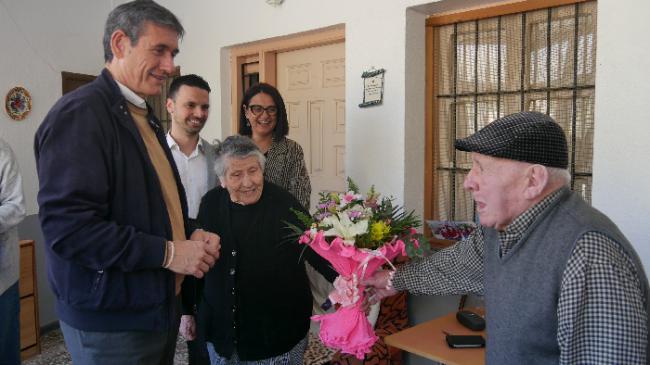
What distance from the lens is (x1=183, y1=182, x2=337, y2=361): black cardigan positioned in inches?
83.6

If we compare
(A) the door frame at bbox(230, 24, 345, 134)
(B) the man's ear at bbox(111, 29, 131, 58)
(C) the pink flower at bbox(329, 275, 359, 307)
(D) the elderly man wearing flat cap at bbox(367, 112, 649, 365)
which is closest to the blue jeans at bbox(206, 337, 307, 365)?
(C) the pink flower at bbox(329, 275, 359, 307)

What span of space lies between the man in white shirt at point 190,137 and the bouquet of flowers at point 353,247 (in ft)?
3.07

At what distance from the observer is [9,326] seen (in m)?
2.99

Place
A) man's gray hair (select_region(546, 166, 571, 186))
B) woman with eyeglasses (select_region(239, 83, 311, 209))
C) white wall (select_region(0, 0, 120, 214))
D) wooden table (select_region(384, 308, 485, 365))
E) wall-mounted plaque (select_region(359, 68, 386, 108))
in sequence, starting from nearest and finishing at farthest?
1. man's gray hair (select_region(546, 166, 571, 186))
2. wooden table (select_region(384, 308, 485, 365))
3. woman with eyeglasses (select_region(239, 83, 311, 209))
4. wall-mounted plaque (select_region(359, 68, 386, 108))
5. white wall (select_region(0, 0, 120, 214))

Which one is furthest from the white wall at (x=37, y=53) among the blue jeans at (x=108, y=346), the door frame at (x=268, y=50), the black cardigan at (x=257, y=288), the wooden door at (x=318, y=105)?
the blue jeans at (x=108, y=346)

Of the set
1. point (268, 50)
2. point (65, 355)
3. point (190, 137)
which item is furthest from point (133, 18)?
point (65, 355)

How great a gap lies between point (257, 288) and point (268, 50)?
8.41 ft

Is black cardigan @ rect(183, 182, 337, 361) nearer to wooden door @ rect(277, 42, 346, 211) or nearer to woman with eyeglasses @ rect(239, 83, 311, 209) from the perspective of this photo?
woman with eyeglasses @ rect(239, 83, 311, 209)

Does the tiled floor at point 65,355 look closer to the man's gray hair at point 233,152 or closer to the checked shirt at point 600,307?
the man's gray hair at point 233,152

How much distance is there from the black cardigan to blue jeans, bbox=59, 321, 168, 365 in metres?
0.54

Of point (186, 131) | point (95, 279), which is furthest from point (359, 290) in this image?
point (186, 131)

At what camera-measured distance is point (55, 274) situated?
1450 millimetres

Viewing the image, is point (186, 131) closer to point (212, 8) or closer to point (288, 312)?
point (288, 312)

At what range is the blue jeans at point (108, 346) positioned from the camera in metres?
1.45
